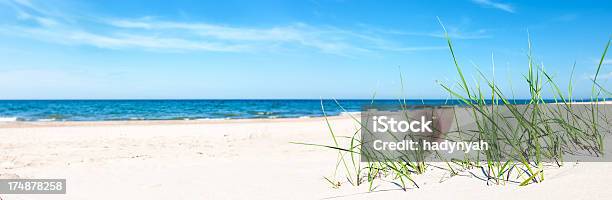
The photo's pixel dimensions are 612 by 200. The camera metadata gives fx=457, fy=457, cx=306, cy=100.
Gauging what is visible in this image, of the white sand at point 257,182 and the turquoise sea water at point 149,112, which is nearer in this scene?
the white sand at point 257,182

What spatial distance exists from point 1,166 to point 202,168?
7.91 feet

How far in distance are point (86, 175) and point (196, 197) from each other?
1.41 meters

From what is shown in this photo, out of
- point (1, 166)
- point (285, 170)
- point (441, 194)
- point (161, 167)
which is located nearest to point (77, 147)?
point (1, 166)

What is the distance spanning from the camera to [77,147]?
6.43 meters

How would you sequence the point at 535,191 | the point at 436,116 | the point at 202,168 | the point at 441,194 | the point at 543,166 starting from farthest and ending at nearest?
the point at 202,168 → the point at 436,116 → the point at 543,166 → the point at 441,194 → the point at 535,191

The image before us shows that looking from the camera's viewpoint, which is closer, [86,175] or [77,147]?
[86,175]

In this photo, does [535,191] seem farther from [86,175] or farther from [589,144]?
[86,175]

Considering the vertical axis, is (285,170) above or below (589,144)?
below

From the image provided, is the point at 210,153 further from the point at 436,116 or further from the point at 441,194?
the point at 441,194

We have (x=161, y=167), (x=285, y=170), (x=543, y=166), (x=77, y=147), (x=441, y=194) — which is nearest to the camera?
(x=441, y=194)

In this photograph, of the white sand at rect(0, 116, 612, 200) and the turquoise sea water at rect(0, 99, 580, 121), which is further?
the turquoise sea water at rect(0, 99, 580, 121)

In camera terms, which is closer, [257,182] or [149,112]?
[257,182]

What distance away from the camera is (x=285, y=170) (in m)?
3.32

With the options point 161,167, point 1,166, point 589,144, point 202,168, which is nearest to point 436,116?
point 589,144
